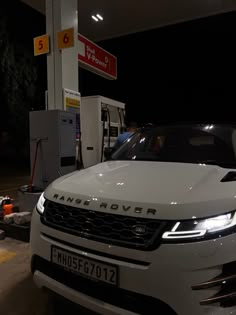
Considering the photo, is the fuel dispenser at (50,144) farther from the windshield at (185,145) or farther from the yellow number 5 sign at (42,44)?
the windshield at (185,145)

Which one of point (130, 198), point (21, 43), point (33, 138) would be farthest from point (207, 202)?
point (21, 43)

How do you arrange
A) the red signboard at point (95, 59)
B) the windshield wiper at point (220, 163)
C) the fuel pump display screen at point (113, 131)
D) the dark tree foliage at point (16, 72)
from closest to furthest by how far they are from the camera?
the windshield wiper at point (220, 163) → the red signboard at point (95, 59) → the fuel pump display screen at point (113, 131) → the dark tree foliage at point (16, 72)

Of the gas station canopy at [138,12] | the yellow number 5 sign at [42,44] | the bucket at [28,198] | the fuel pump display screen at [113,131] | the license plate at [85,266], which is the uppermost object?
the gas station canopy at [138,12]

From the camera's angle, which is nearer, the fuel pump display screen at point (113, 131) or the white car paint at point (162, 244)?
the white car paint at point (162, 244)

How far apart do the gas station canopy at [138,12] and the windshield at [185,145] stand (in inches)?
270

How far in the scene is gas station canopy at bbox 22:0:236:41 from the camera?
8570 millimetres

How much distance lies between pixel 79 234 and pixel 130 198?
1.19ft

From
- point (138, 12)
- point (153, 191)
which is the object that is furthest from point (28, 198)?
point (138, 12)

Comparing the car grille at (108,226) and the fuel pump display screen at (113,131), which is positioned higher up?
the fuel pump display screen at (113,131)

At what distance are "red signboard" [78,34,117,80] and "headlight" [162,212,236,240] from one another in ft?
18.3

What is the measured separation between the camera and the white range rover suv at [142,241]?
145 centimetres

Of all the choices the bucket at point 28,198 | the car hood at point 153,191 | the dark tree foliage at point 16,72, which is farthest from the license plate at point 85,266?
the dark tree foliage at point 16,72

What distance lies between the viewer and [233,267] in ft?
4.90

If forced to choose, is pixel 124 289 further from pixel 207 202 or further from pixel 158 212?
pixel 207 202
